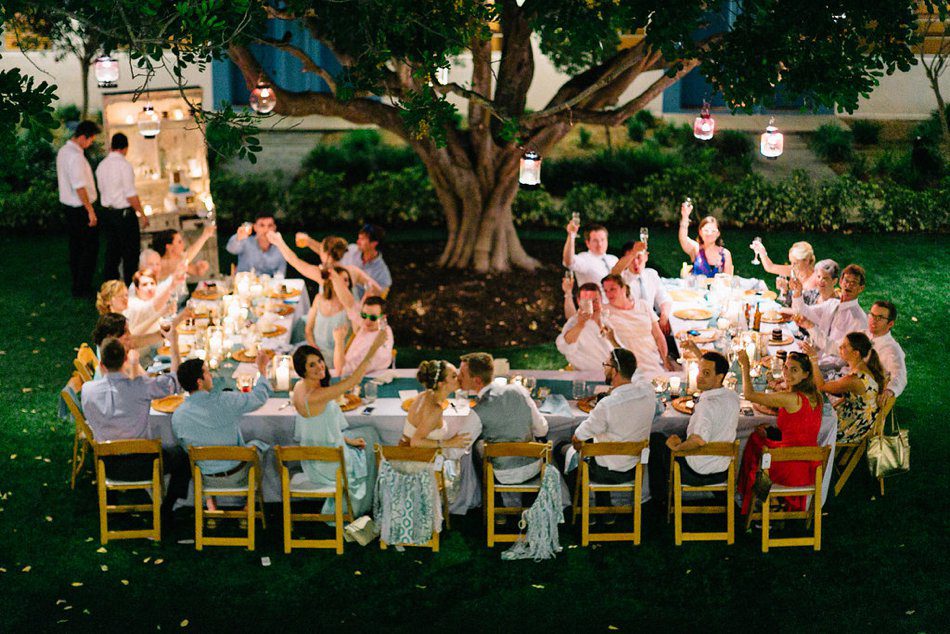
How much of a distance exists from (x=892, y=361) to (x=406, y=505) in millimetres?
3501

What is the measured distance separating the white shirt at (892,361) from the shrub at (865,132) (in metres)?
9.96

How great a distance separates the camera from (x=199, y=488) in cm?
683

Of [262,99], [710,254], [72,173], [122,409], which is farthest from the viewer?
[72,173]

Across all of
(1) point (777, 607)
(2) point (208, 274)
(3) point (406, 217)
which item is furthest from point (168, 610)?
(3) point (406, 217)

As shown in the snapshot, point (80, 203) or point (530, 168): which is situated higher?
point (530, 168)

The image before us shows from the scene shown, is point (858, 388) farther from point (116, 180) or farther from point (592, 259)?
point (116, 180)

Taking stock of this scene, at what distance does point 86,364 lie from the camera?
8070 mm

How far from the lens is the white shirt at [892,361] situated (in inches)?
314

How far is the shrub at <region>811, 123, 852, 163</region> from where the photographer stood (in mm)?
16641

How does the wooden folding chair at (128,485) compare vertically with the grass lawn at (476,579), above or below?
above

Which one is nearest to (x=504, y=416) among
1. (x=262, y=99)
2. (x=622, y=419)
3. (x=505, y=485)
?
(x=505, y=485)

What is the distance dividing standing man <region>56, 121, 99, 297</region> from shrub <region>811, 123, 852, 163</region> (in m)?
10.1

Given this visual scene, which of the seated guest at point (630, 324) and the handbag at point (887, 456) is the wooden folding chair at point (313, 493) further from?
the handbag at point (887, 456)

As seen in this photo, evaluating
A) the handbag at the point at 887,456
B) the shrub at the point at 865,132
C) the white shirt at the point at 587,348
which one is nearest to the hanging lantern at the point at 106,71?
the white shirt at the point at 587,348
